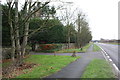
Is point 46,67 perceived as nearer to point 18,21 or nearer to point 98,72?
point 98,72

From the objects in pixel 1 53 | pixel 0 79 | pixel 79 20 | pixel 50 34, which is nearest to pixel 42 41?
pixel 50 34

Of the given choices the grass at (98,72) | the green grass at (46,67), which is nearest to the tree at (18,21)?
the green grass at (46,67)

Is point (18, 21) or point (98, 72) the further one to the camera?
point (98, 72)

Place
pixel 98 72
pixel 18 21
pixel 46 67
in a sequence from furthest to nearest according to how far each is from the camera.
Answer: pixel 46 67 → pixel 98 72 → pixel 18 21

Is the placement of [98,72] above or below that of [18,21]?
below

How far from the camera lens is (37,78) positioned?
7102 mm

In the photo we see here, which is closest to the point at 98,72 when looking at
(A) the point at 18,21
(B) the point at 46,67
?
(B) the point at 46,67

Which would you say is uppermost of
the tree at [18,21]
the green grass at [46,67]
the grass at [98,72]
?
the tree at [18,21]

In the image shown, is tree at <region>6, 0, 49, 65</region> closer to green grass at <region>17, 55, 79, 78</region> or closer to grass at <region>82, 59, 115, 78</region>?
green grass at <region>17, 55, 79, 78</region>

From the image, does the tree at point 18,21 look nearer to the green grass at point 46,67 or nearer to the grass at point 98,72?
the green grass at point 46,67

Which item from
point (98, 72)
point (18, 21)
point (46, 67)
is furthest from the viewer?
point (46, 67)

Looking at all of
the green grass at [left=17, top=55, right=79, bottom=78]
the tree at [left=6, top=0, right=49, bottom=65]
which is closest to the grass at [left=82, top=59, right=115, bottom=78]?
the green grass at [left=17, top=55, right=79, bottom=78]

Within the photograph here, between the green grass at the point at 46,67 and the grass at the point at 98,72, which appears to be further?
the green grass at the point at 46,67

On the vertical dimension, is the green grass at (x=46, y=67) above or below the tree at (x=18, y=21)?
below
